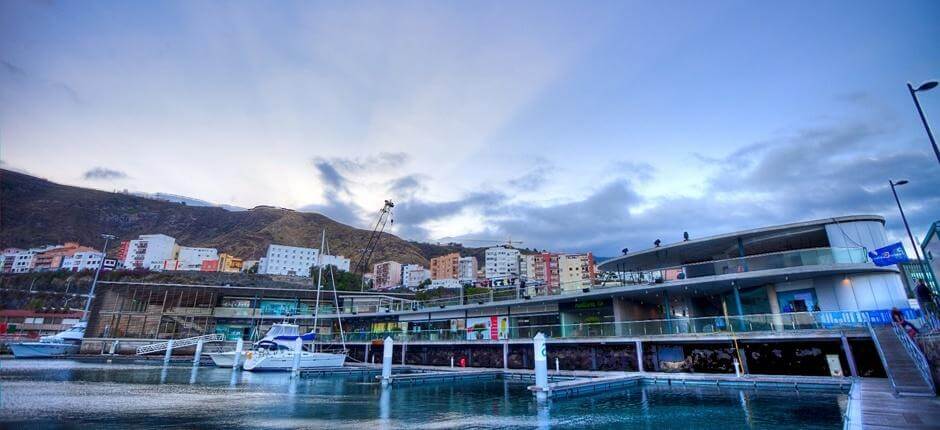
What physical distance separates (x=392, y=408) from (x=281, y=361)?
963 inches

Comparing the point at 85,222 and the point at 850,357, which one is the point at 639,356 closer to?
the point at 850,357

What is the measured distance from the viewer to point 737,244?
2722 cm

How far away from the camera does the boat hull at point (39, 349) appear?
4738 cm

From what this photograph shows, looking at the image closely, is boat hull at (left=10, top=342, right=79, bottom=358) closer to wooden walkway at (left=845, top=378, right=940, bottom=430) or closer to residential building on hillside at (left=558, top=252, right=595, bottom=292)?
wooden walkway at (left=845, top=378, right=940, bottom=430)

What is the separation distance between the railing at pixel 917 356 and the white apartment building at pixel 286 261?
505ft

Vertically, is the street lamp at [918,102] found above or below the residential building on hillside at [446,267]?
below

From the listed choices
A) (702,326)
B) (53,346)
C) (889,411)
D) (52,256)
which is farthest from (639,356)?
(52,256)

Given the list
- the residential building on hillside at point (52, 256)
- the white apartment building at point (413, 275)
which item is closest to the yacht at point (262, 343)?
the white apartment building at point (413, 275)

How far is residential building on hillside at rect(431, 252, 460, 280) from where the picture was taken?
158875 mm

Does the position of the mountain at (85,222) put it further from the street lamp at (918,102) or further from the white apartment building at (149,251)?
the street lamp at (918,102)

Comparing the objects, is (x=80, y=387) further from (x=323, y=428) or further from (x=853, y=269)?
(x=853, y=269)

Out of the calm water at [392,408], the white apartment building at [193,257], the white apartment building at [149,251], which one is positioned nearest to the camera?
the calm water at [392,408]

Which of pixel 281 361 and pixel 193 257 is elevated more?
pixel 193 257

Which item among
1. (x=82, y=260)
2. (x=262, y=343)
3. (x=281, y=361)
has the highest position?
(x=82, y=260)
